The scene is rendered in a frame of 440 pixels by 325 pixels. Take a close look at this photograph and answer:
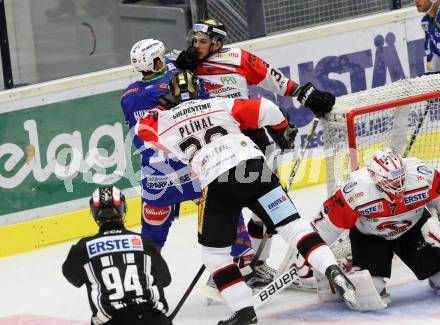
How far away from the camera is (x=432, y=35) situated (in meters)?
6.30

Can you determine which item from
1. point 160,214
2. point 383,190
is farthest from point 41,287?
point 383,190

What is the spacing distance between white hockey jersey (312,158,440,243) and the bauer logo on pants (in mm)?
846

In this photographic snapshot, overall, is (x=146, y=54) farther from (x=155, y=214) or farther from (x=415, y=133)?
(x=415, y=133)

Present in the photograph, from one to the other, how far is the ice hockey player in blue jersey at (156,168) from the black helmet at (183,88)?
30 cm

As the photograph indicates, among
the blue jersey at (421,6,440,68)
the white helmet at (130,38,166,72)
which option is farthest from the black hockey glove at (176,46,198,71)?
the blue jersey at (421,6,440,68)

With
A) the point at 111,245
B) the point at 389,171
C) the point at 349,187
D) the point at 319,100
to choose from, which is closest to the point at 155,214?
the point at 319,100

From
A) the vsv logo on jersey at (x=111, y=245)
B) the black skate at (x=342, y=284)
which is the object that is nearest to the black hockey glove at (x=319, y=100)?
the black skate at (x=342, y=284)

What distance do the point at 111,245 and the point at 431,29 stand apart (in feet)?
9.81

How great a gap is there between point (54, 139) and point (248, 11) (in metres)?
1.44

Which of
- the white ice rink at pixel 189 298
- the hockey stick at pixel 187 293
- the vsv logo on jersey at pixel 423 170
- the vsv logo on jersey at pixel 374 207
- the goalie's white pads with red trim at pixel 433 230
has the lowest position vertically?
the white ice rink at pixel 189 298

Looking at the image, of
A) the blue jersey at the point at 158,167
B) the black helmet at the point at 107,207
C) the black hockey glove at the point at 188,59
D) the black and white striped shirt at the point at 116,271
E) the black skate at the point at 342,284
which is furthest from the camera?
the black hockey glove at the point at 188,59

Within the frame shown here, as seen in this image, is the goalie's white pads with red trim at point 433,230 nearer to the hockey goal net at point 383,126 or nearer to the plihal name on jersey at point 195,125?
the hockey goal net at point 383,126

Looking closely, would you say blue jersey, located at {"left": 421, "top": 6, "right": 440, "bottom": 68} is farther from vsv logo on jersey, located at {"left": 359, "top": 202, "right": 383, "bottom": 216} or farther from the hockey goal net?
vsv logo on jersey, located at {"left": 359, "top": 202, "right": 383, "bottom": 216}

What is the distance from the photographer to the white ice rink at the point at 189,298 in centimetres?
470
